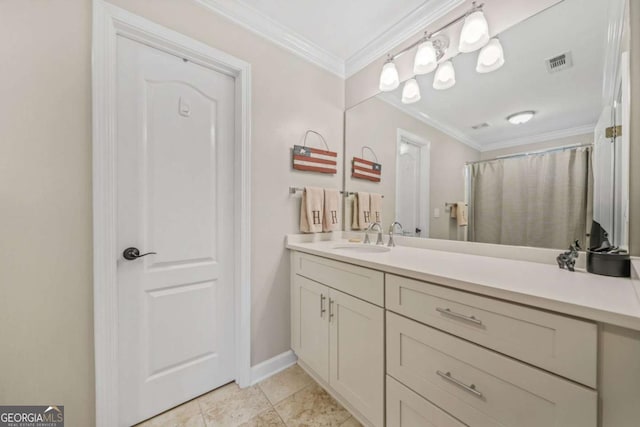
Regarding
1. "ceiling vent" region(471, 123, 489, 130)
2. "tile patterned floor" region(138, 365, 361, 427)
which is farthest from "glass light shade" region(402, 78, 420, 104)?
"tile patterned floor" region(138, 365, 361, 427)

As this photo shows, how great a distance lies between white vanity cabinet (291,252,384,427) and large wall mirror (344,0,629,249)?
0.72 m

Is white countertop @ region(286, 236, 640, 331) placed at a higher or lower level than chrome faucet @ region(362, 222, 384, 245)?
lower

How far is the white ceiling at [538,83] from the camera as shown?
1.01 meters

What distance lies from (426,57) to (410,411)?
1.89 metres

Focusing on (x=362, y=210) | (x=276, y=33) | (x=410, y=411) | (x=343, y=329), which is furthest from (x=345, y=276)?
(x=276, y=33)

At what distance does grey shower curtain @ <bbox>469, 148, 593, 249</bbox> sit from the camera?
3.42 ft

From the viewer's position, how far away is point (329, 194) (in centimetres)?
188

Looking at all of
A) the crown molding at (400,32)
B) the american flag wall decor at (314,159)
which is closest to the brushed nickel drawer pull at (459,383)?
the american flag wall decor at (314,159)

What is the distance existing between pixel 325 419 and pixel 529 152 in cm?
175

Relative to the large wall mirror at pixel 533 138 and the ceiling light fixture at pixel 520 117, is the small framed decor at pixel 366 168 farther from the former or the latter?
the ceiling light fixture at pixel 520 117

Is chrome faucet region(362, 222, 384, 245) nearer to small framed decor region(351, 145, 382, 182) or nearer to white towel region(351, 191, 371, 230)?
white towel region(351, 191, 371, 230)

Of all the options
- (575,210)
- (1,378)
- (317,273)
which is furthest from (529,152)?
(1,378)

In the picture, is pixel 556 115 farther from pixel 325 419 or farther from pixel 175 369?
pixel 175 369

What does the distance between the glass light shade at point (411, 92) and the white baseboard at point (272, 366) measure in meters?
2.04
